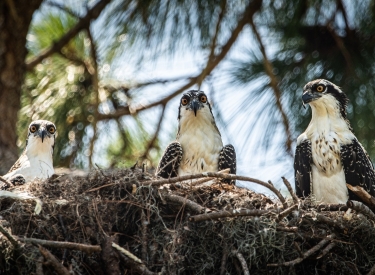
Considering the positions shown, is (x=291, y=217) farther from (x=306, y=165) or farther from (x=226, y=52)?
(x=226, y=52)

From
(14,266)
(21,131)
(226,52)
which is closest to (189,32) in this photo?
(226,52)

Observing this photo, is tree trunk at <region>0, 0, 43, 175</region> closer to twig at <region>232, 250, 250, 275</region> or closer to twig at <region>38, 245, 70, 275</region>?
twig at <region>38, 245, 70, 275</region>

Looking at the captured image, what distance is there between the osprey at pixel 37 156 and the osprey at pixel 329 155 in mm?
2582

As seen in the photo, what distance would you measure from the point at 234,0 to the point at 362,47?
5.35 feet

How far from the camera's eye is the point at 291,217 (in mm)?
6941

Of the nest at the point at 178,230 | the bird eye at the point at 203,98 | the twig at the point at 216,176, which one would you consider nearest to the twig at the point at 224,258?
the nest at the point at 178,230

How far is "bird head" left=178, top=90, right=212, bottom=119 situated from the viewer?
8.83 meters

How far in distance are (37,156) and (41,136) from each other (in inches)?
8.4

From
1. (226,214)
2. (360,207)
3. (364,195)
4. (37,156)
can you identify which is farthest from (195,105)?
(360,207)

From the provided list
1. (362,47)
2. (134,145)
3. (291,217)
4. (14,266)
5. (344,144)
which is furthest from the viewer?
(134,145)

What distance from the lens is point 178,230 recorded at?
269 inches

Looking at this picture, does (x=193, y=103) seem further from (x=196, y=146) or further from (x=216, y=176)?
(x=216, y=176)

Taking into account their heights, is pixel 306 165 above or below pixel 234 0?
below

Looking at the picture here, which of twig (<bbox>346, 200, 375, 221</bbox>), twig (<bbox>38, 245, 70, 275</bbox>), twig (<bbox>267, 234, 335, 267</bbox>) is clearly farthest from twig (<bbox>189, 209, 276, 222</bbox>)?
twig (<bbox>38, 245, 70, 275</bbox>)
